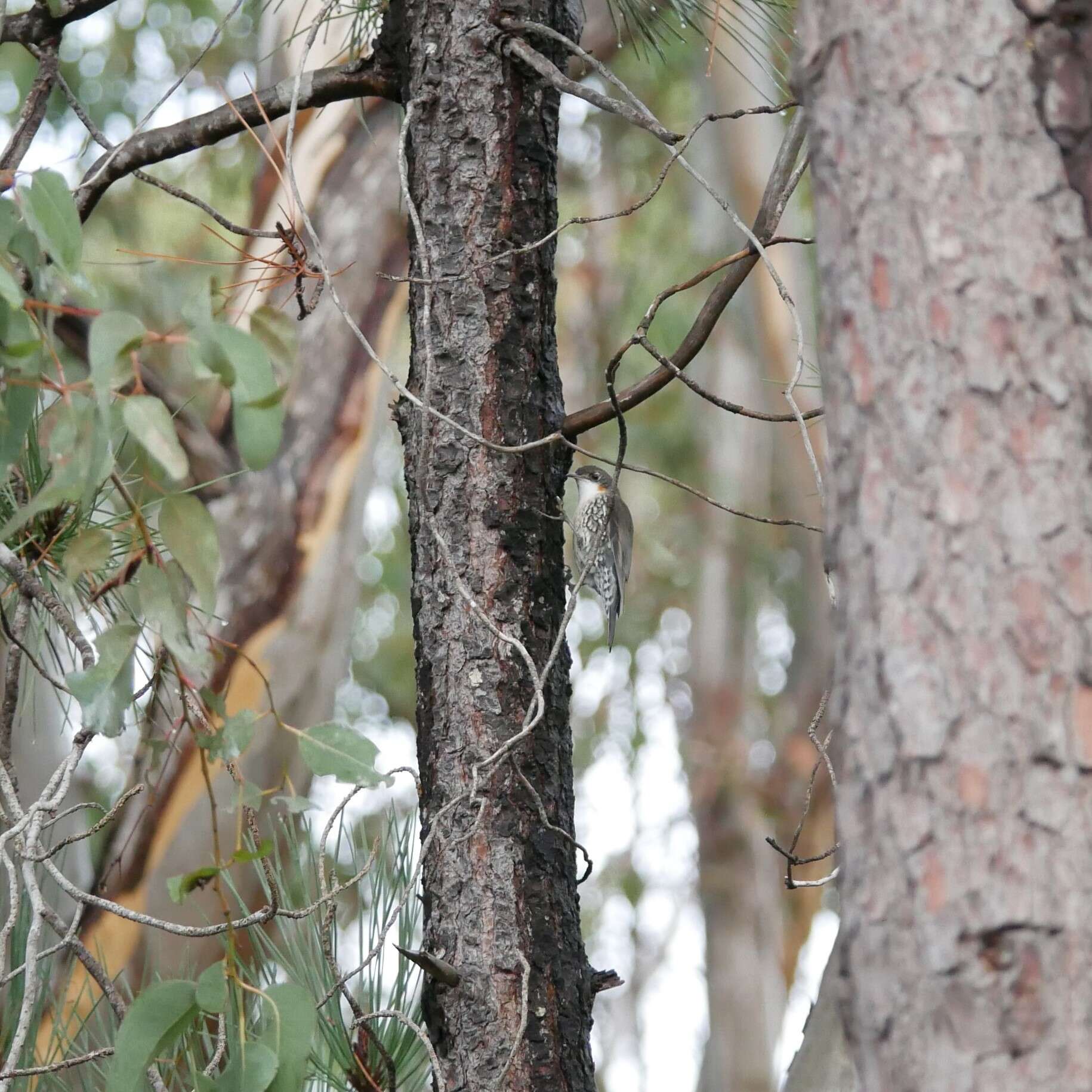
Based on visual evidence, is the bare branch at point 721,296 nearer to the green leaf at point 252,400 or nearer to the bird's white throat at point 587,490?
the green leaf at point 252,400

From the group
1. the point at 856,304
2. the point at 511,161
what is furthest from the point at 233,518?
the point at 856,304

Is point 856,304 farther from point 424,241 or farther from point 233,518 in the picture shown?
point 233,518

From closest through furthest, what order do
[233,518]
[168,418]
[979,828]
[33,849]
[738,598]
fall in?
1. [979,828]
2. [168,418]
3. [33,849]
4. [233,518]
5. [738,598]

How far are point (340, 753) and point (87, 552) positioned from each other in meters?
0.25

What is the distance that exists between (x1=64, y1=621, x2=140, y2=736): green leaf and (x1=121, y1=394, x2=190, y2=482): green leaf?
7.3 inches

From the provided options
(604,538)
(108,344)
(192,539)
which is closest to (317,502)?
(604,538)

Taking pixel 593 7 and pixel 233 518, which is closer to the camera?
pixel 233 518

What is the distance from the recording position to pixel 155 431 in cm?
76

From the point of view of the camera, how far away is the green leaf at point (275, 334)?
94cm

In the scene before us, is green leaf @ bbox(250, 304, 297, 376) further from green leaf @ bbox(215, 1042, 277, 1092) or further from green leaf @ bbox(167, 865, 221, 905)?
green leaf @ bbox(215, 1042, 277, 1092)

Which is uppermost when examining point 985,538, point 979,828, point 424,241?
point 424,241

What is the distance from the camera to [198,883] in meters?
0.88

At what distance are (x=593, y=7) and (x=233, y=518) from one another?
1.64m

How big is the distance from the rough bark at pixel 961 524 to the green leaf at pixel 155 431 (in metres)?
0.40
